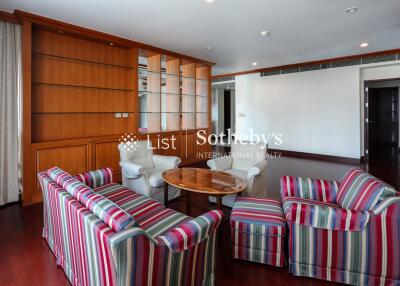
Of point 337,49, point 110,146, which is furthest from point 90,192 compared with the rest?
point 337,49

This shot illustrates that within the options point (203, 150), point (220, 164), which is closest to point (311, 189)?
point (220, 164)

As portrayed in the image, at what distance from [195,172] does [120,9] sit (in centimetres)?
243

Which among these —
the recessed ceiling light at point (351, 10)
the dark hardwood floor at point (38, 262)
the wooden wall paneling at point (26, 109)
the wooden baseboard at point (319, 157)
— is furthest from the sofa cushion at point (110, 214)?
the wooden baseboard at point (319, 157)

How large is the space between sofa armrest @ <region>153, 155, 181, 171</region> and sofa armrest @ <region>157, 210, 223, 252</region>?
80.2 inches

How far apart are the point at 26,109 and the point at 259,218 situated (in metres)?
3.44

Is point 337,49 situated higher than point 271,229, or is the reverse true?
point 337,49

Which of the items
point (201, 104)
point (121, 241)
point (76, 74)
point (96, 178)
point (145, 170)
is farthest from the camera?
point (201, 104)

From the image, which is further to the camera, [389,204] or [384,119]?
[384,119]

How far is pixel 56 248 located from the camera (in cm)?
213

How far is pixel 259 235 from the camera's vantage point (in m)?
2.02

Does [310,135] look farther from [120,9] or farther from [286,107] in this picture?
[120,9]

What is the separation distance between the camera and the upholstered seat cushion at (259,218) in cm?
198

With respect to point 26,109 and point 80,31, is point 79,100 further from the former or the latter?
point 80,31

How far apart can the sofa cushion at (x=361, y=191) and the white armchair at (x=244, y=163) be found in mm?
1088
